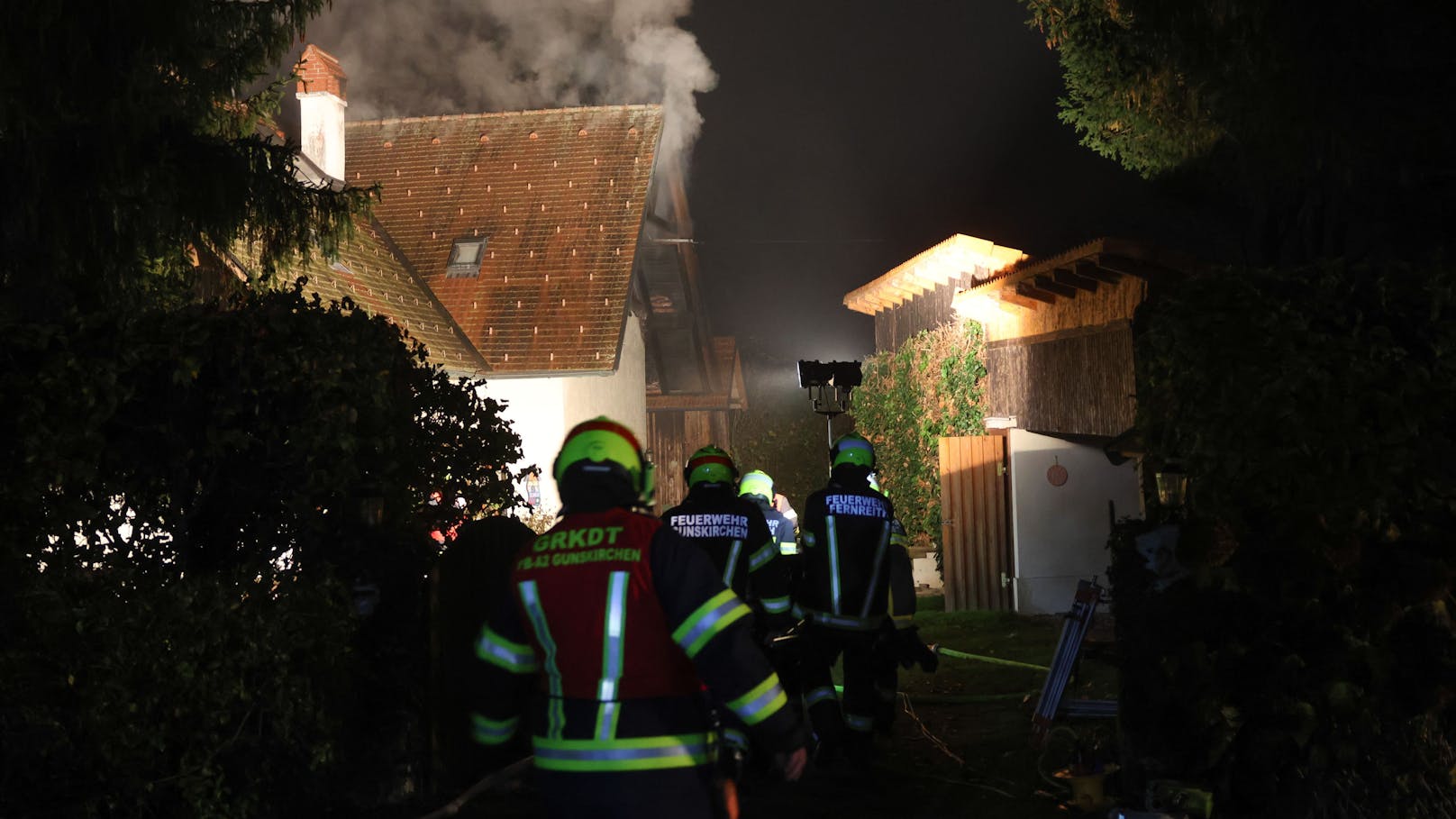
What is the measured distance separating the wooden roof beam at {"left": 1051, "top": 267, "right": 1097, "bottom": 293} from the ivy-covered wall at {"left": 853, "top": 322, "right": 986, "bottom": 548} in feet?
14.9

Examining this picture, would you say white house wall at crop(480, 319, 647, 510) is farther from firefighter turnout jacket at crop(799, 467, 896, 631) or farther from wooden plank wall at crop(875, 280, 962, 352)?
firefighter turnout jacket at crop(799, 467, 896, 631)

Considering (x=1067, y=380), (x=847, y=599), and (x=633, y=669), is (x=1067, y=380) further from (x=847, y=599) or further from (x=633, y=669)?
(x=633, y=669)

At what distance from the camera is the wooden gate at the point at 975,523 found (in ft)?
58.0

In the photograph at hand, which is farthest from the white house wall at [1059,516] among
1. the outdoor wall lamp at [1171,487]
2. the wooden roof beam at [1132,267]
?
the outdoor wall lamp at [1171,487]

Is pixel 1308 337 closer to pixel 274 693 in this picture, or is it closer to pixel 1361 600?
pixel 1361 600

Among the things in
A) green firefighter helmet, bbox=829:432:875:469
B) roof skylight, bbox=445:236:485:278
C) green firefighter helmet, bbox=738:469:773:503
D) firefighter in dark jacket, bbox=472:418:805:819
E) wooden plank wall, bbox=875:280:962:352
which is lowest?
firefighter in dark jacket, bbox=472:418:805:819

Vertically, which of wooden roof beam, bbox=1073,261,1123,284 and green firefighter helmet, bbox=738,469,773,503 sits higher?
wooden roof beam, bbox=1073,261,1123,284

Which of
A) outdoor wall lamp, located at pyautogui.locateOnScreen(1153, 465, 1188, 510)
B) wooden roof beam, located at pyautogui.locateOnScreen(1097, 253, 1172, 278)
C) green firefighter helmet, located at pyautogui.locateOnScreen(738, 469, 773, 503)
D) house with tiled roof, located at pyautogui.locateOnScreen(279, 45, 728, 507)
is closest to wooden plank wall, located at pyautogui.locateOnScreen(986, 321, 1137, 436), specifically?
wooden roof beam, located at pyautogui.locateOnScreen(1097, 253, 1172, 278)

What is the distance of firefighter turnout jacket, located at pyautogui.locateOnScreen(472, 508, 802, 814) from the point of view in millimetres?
4082

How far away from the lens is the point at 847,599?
29.1ft

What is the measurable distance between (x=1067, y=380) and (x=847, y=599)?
23.2ft

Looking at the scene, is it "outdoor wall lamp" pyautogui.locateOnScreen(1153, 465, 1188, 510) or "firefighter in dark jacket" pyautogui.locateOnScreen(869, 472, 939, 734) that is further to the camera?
"firefighter in dark jacket" pyautogui.locateOnScreen(869, 472, 939, 734)

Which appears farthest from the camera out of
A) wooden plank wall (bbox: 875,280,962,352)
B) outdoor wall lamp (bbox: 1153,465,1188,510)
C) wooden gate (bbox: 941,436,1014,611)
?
wooden plank wall (bbox: 875,280,962,352)

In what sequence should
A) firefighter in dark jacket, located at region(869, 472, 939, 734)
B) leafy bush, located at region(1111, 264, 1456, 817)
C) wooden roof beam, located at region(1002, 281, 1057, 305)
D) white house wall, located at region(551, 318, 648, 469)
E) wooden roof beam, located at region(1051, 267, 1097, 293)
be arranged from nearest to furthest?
leafy bush, located at region(1111, 264, 1456, 817) → firefighter in dark jacket, located at region(869, 472, 939, 734) → wooden roof beam, located at region(1051, 267, 1097, 293) → wooden roof beam, located at region(1002, 281, 1057, 305) → white house wall, located at region(551, 318, 648, 469)
